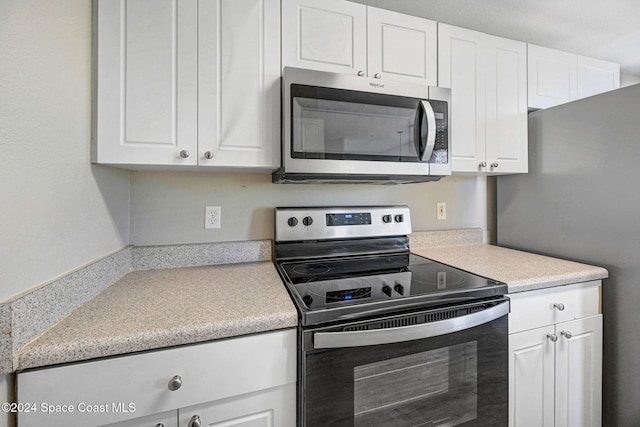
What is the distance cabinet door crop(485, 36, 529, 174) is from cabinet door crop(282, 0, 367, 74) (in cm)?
81

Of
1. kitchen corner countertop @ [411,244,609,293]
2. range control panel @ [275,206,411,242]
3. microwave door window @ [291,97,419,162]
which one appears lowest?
kitchen corner countertop @ [411,244,609,293]

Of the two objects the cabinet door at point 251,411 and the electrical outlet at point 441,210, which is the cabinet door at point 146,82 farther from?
the electrical outlet at point 441,210

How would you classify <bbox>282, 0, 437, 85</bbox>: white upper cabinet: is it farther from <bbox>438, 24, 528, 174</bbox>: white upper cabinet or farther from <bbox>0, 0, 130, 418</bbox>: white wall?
<bbox>0, 0, 130, 418</bbox>: white wall

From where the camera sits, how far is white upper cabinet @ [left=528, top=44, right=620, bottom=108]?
68.2 inches

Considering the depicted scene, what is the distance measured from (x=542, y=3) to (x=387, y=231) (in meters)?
1.40

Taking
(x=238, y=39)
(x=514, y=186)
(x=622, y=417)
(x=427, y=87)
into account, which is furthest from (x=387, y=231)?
(x=622, y=417)

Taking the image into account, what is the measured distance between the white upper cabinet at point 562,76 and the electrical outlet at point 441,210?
77cm

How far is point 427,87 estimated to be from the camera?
1376mm

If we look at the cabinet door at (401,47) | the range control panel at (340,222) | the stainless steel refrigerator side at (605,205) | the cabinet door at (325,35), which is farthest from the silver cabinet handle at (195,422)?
the stainless steel refrigerator side at (605,205)

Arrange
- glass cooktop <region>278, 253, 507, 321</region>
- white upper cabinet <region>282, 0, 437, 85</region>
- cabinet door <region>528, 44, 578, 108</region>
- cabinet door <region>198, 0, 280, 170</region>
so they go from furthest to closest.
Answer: cabinet door <region>528, 44, 578, 108</region> → white upper cabinet <region>282, 0, 437, 85</region> → cabinet door <region>198, 0, 280, 170</region> → glass cooktop <region>278, 253, 507, 321</region>

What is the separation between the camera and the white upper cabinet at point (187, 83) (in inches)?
41.5

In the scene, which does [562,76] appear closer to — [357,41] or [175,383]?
[357,41]

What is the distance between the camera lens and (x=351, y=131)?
1.27 metres

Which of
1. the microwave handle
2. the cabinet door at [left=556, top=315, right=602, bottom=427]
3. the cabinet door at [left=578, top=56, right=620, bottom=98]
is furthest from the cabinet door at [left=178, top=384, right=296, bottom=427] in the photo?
the cabinet door at [left=578, top=56, right=620, bottom=98]
